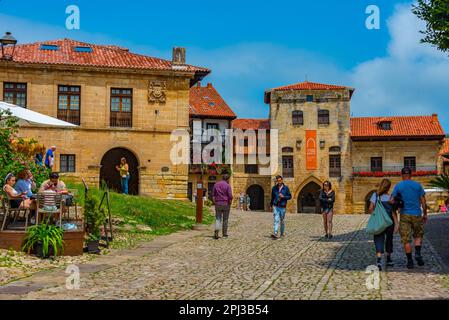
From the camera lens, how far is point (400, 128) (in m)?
47.3

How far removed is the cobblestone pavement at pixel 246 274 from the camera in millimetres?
7137

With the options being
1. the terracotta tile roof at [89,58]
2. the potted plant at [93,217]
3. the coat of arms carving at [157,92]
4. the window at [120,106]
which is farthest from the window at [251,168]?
the potted plant at [93,217]

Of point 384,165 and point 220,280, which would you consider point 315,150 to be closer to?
point 384,165

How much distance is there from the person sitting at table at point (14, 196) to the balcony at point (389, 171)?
38.0 meters

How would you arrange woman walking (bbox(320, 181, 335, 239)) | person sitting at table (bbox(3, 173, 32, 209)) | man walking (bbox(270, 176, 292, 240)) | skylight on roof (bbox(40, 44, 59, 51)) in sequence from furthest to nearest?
1. skylight on roof (bbox(40, 44, 59, 51))
2. woman walking (bbox(320, 181, 335, 239))
3. man walking (bbox(270, 176, 292, 240))
4. person sitting at table (bbox(3, 173, 32, 209))

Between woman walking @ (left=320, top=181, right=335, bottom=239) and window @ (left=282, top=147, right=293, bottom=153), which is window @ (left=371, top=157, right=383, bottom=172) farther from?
woman walking @ (left=320, top=181, right=335, bottom=239)

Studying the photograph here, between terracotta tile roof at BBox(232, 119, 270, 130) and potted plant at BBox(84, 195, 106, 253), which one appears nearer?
potted plant at BBox(84, 195, 106, 253)

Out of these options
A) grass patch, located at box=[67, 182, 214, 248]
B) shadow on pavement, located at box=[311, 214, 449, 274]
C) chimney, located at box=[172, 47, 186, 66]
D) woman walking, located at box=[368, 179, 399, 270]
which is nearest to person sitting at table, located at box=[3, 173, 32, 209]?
grass patch, located at box=[67, 182, 214, 248]

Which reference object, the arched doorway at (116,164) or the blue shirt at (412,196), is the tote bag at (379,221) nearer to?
the blue shirt at (412,196)

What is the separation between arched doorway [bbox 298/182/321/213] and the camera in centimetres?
4794

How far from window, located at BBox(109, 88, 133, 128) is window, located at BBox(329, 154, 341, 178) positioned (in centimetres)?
2460

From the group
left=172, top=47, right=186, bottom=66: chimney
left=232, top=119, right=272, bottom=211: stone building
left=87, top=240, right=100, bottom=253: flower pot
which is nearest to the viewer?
left=87, top=240, right=100, bottom=253: flower pot

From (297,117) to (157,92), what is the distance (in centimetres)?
2332

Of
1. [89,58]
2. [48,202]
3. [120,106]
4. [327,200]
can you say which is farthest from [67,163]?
[48,202]
